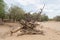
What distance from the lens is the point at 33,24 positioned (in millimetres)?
19766

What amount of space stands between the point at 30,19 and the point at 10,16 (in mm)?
25581

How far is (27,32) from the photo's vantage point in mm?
19156

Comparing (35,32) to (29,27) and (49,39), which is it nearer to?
(29,27)

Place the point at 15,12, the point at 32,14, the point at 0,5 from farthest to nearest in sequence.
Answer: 1. the point at 15,12
2. the point at 0,5
3. the point at 32,14

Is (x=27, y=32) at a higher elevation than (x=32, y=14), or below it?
below

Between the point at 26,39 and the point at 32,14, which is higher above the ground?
the point at 32,14

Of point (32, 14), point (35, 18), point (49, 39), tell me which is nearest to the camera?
point (49, 39)

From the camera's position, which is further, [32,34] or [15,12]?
[15,12]

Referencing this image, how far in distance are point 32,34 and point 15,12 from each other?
2531 cm

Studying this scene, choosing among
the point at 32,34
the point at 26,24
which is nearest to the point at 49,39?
the point at 32,34

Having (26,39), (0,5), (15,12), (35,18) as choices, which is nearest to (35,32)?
(35,18)

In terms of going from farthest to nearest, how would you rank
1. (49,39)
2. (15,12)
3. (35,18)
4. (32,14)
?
(15,12)
(32,14)
(35,18)
(49,39)

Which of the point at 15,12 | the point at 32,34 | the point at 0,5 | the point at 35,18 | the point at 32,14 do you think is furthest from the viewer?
the point at 15,12

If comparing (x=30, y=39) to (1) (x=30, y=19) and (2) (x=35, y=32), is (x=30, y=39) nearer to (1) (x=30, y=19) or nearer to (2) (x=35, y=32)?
(2) (x=35, y=32)
